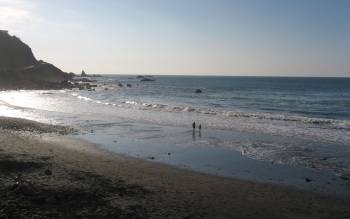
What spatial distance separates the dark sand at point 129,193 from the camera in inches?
470

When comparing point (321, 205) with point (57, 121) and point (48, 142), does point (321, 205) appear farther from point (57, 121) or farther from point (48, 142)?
point (57, 121)

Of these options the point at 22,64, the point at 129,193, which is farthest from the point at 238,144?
the point at 22,64

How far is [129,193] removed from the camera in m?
13.9

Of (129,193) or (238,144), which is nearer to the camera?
(129,193)

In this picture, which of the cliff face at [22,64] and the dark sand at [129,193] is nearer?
the dark sand at [129,193]

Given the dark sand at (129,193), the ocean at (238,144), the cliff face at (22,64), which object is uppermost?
the cliff face at (22,64)

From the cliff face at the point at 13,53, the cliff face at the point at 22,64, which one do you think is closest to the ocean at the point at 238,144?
the cliff face at the point at 22,64

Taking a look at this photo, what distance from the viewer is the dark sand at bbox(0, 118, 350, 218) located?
1193cm

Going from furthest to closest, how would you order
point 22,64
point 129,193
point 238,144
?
point 22,64
point 238,144
point 129,193

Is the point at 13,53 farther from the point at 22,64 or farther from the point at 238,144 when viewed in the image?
the point at 238,144

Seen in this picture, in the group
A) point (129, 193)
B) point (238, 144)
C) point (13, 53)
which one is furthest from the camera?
point (13, 53)

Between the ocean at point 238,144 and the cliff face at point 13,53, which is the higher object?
the cliff face at point 13,53

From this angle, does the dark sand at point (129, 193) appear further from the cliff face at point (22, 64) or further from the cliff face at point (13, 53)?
the cliff face at point (13, 53)

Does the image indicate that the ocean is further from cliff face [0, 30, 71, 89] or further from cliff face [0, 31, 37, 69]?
cliff face [0, 31, 37, 69]
